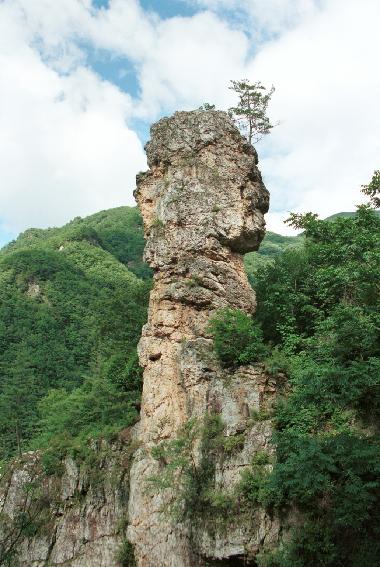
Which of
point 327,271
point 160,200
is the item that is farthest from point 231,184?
point 327,271

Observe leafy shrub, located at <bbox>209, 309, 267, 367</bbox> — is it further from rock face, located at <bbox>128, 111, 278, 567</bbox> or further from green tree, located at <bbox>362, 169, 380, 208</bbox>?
green tree, located at <bbox>362, 169, 380, 208</bbox>

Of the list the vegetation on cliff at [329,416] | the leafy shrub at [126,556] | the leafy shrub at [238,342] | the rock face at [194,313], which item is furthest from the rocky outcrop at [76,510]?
the vegetation on cliff at [329,416]

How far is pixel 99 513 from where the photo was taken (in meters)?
18.7

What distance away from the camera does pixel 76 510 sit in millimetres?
19406

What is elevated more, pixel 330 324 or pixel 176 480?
pixel 330 324

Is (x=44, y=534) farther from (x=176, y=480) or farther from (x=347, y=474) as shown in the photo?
(x=347, y=474)

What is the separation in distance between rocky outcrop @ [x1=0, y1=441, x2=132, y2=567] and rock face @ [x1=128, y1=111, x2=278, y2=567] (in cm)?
136

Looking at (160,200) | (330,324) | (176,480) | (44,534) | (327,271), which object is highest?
(160,200)

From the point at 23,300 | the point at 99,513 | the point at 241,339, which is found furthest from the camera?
the point at 23,300

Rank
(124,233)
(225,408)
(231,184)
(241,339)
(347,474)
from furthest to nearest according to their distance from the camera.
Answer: (124,233) < (231,184) < (241,339) < (225,408) < (347,474)

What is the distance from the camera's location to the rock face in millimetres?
14961

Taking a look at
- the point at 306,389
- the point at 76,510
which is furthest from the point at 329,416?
the point at 76,510

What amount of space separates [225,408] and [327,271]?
6.90 m

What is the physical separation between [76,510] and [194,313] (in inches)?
329
